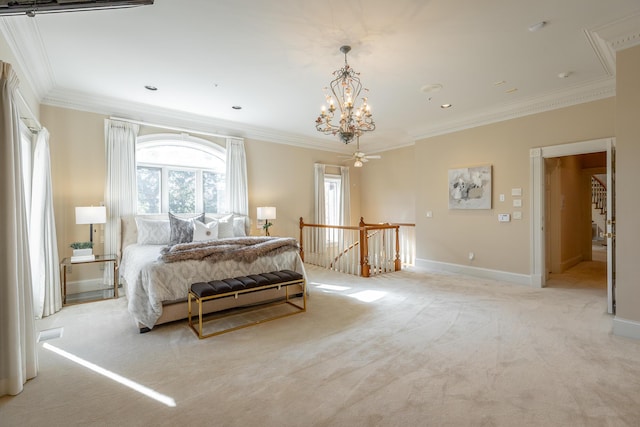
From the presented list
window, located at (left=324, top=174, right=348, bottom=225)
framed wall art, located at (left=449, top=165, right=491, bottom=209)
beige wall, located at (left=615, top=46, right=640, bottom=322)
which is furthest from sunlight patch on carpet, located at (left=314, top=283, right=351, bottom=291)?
beige wall, located at (left=615, top=46, right=640, bottom=322)

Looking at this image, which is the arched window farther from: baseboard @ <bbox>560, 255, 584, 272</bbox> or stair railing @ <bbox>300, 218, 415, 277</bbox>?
baseboard @ <bbox>560, 255, 584, 272</bbox>

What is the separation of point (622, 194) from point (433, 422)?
2.92 metres

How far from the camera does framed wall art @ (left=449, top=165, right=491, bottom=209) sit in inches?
209

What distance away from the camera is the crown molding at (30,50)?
269 centimetres

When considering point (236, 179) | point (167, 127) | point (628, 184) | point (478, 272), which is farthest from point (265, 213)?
point (628, 184)

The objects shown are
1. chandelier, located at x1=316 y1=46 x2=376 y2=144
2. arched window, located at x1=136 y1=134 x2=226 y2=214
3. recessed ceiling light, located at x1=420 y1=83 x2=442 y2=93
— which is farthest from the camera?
arched window, located at x1=136 y1=134 x2=226 y2=214

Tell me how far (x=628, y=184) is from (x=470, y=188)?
265cm

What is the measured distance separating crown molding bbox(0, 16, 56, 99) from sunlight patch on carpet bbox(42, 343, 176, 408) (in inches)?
Answer: 115

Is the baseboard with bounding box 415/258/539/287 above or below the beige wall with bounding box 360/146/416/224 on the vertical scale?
below

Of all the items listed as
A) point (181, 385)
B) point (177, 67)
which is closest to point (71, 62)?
point (177, 67)

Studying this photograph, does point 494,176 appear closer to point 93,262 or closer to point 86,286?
point 93,262

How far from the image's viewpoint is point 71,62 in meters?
3.49

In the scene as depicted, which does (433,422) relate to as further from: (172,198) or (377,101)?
(172,198)

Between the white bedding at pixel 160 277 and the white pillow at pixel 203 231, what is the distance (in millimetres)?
935
